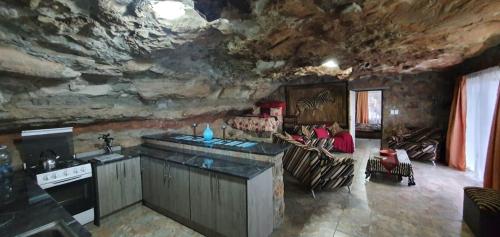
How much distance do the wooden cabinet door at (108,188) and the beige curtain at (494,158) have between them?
5.35 metres

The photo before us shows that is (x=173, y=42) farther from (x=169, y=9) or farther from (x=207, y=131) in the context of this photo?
(x=207, y=131)

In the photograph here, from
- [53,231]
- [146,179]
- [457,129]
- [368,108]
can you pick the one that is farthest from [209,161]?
[368,108]

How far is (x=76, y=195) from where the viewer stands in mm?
2613

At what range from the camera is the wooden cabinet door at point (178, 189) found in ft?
8.67

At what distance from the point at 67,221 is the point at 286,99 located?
21.5 ft

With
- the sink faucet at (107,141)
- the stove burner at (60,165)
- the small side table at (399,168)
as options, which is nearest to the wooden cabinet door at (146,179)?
the sink faucet at (107,141)

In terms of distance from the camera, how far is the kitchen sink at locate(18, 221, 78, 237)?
1279mm

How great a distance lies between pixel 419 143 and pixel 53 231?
6.55 meters

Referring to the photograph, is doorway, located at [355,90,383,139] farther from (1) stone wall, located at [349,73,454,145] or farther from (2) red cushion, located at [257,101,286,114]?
(2) red cushion, located at [257,101,286,114]

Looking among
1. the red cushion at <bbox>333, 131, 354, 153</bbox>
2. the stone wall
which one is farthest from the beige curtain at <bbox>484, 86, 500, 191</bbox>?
the red cushion at <bbox>333, 131, 354, 153</bbox>

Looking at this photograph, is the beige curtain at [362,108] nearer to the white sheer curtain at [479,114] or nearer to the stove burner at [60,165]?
the white sheer curtain at [479,114]

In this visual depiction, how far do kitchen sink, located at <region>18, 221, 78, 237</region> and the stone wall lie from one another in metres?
6.71

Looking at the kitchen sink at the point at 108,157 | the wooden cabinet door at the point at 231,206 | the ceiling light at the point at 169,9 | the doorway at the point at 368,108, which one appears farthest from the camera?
the doorway at the point at 368,108

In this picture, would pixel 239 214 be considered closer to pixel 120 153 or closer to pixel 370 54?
pixel 120 153
